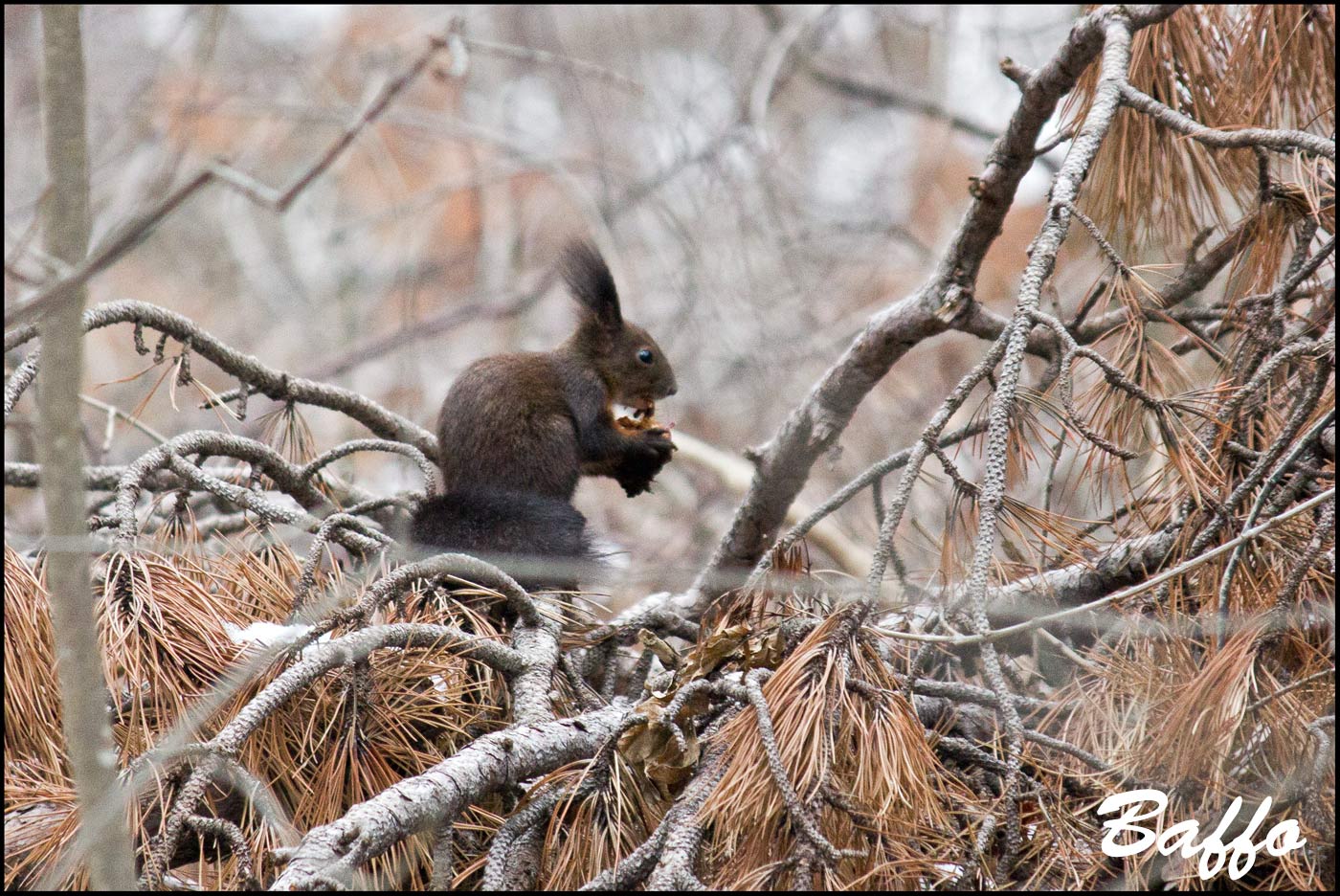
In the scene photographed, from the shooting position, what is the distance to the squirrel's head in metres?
3.03

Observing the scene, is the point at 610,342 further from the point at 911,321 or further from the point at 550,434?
the point at 911,321

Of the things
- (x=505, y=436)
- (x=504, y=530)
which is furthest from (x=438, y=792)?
(x=505, y=436)

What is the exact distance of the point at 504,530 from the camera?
223 cm

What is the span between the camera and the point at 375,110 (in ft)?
10.7

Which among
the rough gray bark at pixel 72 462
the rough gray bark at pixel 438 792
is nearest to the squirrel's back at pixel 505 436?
the rough gray bark at pixel 438 792

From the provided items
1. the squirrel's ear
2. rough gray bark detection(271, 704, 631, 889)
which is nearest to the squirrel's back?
the squirrel's ear

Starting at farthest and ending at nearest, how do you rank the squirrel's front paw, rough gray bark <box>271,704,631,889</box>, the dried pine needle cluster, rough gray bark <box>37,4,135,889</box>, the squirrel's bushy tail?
1. the squirrel's front paw
2. the squirrel's bushy tail
3. the dried pine needle cluster
4. rough gray bark <box>271,704,631,889</box>
5. rough gray bark <box>37,4,135,889</box>

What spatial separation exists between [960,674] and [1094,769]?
56cm

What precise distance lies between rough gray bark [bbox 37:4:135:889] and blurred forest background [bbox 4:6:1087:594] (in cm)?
247

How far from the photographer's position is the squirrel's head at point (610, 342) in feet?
9.95

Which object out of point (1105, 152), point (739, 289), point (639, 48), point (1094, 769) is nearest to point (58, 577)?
point (1094, 769)

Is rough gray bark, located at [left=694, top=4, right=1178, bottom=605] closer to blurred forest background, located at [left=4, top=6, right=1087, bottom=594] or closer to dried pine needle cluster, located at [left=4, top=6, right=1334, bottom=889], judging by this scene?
dried pine needle cluster, located at [left=4, top=6, right=1334, bottom=889]

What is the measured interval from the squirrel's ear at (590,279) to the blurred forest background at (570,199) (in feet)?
2.23

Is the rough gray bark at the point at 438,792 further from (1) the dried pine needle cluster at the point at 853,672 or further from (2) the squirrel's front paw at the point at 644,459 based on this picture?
(2) the squirrel's front paw at the point at 644,459
